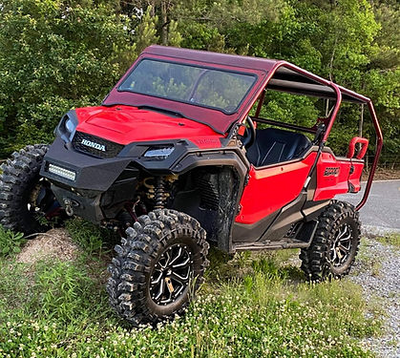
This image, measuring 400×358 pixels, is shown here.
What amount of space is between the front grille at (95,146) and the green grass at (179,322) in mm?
973

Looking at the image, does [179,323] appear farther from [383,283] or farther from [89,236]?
[383,283]

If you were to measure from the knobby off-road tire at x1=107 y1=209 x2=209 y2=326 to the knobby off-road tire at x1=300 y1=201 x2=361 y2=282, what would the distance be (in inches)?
81.2

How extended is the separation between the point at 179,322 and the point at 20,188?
1915mm

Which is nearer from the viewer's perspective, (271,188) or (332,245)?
(271,188)

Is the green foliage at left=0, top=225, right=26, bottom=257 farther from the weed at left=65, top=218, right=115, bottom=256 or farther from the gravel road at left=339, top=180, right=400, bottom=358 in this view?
the gravel road at left=339, top=180, right=400, bottom=358

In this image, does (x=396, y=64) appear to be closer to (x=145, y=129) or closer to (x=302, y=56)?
(x=302, y=56)

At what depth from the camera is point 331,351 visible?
173 inches

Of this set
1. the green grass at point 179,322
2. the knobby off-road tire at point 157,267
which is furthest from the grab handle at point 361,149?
the knobby off-road tire at point 157,267

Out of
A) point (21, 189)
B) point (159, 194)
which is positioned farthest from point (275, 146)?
point (21, 189)

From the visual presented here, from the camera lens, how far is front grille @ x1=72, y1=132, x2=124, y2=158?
13.9 ft

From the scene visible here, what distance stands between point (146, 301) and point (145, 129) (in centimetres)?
136

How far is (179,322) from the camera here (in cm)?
441

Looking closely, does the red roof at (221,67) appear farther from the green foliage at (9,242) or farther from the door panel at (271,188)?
the green foliage at (9,242)

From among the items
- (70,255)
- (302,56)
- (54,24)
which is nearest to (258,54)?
(302,56)
